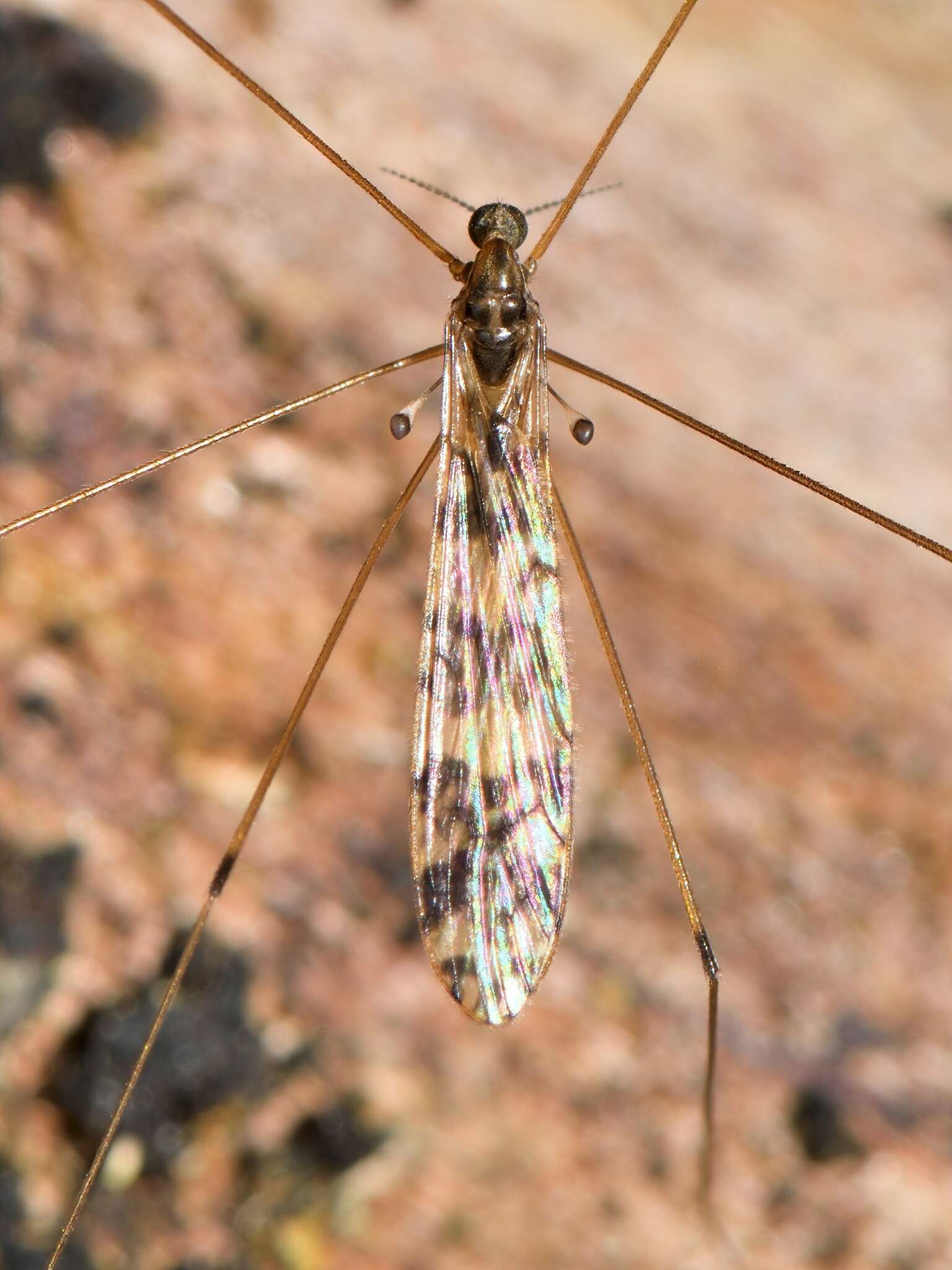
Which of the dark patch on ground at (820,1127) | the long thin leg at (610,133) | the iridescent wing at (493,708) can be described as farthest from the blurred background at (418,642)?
the long thin leg at (610,133)

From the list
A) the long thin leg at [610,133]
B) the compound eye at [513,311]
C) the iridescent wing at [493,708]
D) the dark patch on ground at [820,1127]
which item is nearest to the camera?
the iridescent wing at [493,708]

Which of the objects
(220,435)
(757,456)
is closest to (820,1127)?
(757,456)

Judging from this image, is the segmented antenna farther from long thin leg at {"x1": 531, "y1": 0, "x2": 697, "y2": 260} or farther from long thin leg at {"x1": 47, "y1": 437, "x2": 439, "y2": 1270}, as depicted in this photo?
long thin leg at {"x1": 47, "y1": 437, "x2": 439, "y2": 1270}

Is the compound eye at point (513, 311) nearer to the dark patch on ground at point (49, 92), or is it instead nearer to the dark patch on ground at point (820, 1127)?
the dark patch on ground at point (49, 92)

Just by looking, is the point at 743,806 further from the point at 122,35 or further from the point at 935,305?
the point at 122,35

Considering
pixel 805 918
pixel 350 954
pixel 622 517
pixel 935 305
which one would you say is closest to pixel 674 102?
pixel 935 305

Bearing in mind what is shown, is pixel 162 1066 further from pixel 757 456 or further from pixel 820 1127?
pixel 757 456

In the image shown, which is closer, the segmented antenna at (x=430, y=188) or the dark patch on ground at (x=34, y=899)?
the segmented antenna at (x=430, y=188)
